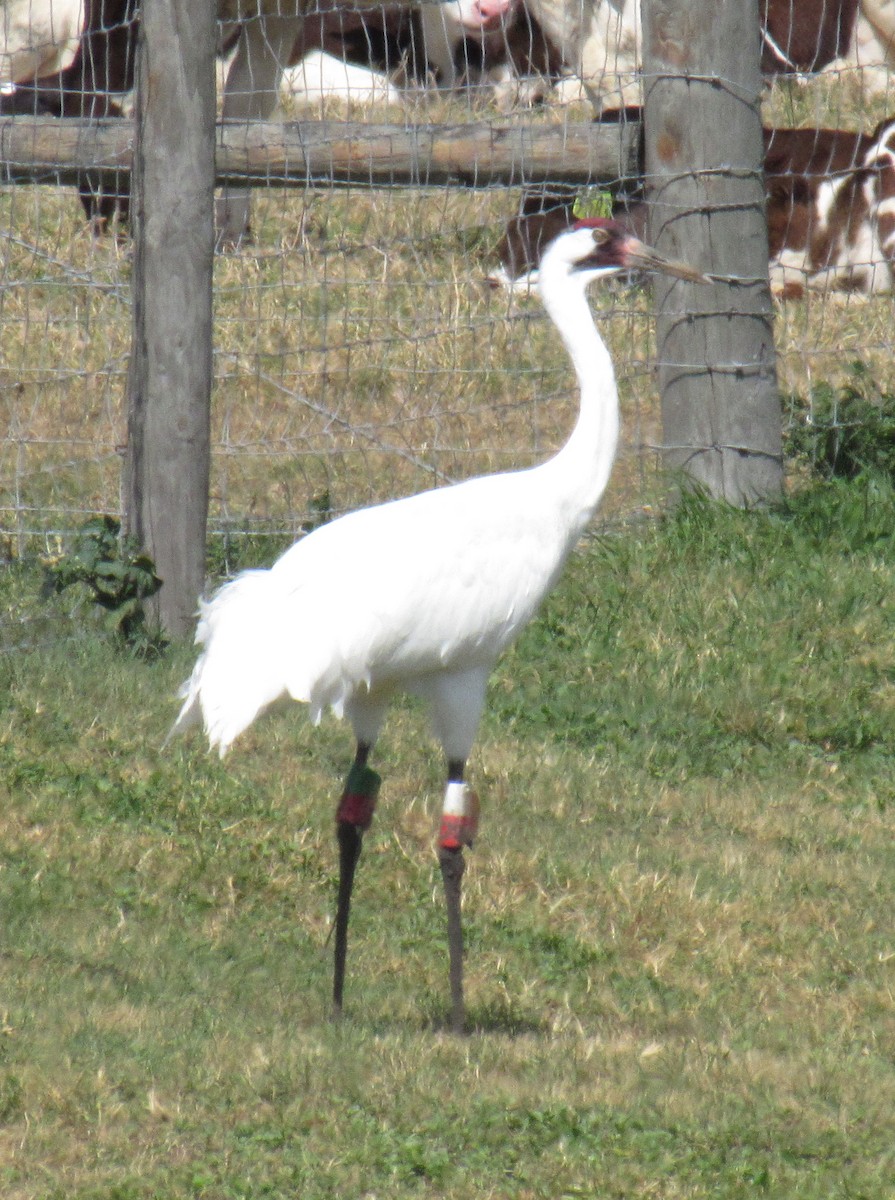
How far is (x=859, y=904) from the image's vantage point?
510 cm

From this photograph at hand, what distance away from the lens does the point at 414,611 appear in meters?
4.39

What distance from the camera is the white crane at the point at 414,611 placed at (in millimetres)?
4273

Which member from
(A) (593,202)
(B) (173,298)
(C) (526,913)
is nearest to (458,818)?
(C) (526,913)

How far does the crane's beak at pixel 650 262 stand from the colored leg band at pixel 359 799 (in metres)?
1.53

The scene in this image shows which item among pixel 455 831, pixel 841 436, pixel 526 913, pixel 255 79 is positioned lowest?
pixel 526 913

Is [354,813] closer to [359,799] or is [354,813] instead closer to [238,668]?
[359,799]

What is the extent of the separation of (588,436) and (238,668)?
3.65 feet

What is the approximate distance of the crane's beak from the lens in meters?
5.03

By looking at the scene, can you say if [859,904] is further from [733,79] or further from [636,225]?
[636,225]

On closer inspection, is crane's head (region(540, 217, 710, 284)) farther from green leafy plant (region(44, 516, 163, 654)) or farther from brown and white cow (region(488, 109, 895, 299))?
brown and white cow (region(488, 109, 895, 299))

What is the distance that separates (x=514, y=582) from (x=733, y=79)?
2.94 metres

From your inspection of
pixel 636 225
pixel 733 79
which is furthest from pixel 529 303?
pixel 733 79

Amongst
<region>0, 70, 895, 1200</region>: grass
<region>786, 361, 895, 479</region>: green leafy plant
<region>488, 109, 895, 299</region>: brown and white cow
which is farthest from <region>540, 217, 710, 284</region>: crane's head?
<region>488, 109, 895, 299</region>: brown and white cow

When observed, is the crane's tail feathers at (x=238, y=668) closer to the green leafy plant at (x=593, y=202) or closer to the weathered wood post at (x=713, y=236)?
the weathered wood post at (x=713, y=236)
